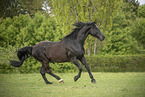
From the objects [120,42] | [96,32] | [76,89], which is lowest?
[76,89]

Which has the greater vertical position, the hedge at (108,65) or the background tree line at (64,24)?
the background tree line at (64,24)

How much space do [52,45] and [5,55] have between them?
1039cm

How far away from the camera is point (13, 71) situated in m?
17.3

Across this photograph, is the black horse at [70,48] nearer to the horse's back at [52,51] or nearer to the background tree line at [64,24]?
the horse's back at [52,51]

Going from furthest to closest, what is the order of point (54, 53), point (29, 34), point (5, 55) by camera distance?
1. point (29, 34)
2. point (5, 55)
3. point (54, 53)

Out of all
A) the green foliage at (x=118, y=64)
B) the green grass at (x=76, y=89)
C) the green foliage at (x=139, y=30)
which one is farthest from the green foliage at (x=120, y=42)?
the green grass at (x=76, y=89)

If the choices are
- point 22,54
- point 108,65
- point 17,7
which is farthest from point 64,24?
point 17,7

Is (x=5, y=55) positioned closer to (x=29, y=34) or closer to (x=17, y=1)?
(x=29, y=34)

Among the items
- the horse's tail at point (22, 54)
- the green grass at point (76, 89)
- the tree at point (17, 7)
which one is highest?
the tree at point (17, 7)

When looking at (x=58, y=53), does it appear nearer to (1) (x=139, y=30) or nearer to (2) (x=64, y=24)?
(2) (x=64, y=24)

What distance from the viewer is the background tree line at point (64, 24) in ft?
56.5

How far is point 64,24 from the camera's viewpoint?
17953 millimetres

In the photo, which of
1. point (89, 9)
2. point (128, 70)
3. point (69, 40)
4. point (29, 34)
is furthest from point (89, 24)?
point (29, 34)

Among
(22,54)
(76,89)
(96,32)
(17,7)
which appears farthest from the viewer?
(17,7)
